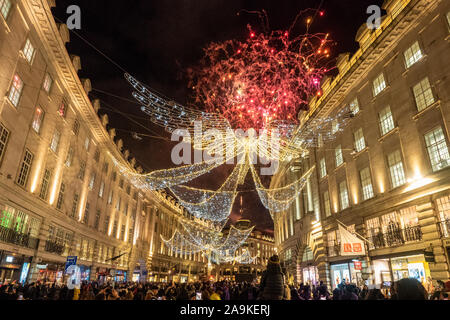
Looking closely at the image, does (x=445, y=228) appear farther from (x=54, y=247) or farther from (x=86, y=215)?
(x=86, y=215)

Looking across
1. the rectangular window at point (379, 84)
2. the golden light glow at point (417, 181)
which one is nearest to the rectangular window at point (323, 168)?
the rectangular window at point (379, 84)

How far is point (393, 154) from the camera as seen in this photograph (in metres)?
17.7

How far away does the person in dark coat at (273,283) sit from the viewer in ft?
20.3

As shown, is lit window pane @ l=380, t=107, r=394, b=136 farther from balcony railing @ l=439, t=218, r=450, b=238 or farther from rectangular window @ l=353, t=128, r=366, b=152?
balcony railing @ l=439, t=218, r=450, b=238

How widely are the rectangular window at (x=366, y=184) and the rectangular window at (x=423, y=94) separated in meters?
5.63

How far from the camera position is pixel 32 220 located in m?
20.9

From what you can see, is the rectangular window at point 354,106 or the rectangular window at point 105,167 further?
the rectangular window at point 105,167

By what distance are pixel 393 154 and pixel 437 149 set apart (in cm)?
316

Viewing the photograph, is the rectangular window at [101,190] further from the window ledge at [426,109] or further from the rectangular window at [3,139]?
the window ledge at [426,109]

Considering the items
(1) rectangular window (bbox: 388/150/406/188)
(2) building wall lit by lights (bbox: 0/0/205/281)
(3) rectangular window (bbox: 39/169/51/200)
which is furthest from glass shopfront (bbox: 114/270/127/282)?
(1) rectangular window (bbox: 388/150/406/188)

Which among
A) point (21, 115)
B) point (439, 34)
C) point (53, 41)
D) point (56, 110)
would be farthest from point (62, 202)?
point (439, 34)

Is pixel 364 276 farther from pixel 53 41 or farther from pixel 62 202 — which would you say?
pixel 53 41

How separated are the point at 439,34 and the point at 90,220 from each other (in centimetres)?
3356

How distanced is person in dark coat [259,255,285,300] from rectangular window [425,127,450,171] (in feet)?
40.1
